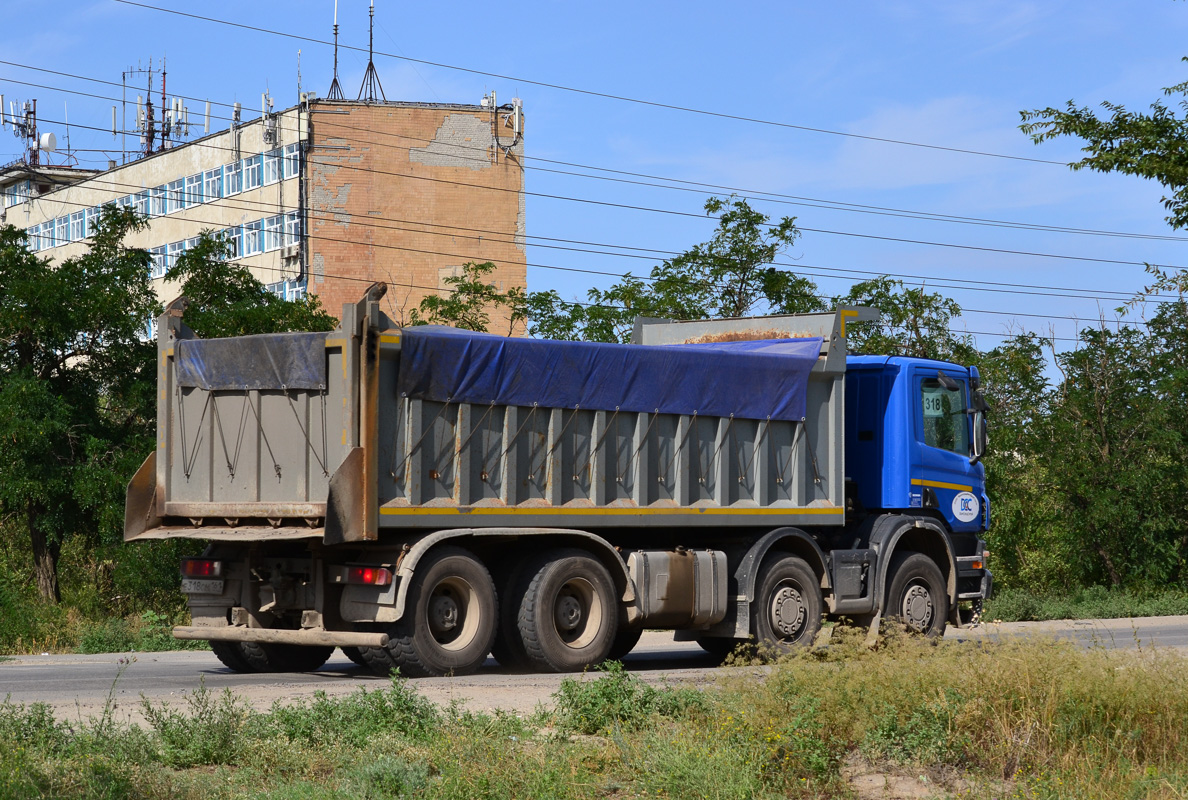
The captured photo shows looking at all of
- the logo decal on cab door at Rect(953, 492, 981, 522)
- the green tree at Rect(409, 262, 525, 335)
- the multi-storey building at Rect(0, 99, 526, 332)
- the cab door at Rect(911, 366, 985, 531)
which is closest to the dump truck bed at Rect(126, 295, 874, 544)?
the cab door at Rect(911, 366, 985, 531)

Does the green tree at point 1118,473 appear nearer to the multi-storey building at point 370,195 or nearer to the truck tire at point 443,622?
the truck tire at point 443,622

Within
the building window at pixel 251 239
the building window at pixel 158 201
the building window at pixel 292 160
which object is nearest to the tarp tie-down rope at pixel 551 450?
the building window at pixel 292 160

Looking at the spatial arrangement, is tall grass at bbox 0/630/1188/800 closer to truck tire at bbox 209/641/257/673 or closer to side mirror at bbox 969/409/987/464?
truck tire at bbox 209/641/257/673

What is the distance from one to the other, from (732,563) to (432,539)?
11.7 feet

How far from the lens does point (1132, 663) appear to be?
24.9 ft

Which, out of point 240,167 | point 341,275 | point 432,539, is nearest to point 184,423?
point 432,539

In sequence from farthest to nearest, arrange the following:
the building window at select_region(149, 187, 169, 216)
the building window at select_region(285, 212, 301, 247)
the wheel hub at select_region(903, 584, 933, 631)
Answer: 1. the building window at select_region(149, 187, 169, 216)
2. the building window at select_region(285, 212, 301, 247)
3. the wheel hub at select_region(903, 584, 933, 631)

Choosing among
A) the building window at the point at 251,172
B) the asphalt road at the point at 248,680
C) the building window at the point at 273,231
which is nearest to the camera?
the asphalt road at the point at 248,680

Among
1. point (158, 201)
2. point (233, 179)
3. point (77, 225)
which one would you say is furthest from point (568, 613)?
point (77, 225)

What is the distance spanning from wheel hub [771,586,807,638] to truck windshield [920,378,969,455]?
2443 mm

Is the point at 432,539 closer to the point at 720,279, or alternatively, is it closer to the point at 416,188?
the point at 720,279

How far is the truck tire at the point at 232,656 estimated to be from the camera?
12.0 metres

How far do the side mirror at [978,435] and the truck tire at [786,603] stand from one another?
8.73 feet

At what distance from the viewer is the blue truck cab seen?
46.1ft
